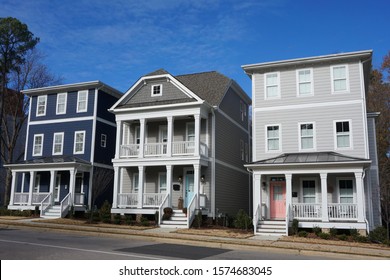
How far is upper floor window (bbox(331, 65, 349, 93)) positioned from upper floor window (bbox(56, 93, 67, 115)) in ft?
65.1

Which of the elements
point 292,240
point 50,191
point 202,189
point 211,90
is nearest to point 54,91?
point 50,191

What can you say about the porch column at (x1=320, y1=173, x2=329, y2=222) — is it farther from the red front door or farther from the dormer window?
the dormer window

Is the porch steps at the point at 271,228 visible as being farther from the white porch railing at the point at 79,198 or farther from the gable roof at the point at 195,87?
the white porch railing at the point at 79,198

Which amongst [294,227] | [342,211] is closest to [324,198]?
[342,211]

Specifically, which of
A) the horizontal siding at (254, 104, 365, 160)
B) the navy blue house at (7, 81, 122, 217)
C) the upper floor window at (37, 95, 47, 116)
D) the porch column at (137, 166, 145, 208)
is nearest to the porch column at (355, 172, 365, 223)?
the horizontal siding at (254, 104, 365, 160)

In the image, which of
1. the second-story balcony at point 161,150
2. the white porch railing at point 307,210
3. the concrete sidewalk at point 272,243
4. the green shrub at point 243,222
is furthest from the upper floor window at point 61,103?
the white porch railing at point 307,210

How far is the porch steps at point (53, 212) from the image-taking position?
2557 centimetres

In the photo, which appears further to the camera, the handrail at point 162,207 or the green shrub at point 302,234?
the handrail at point 162,207

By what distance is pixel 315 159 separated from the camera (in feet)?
64.1

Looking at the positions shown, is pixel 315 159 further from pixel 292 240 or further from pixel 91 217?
pixel 91 217

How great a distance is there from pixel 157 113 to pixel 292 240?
11.8 meters

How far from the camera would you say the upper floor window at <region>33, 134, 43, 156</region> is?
30.2 meters

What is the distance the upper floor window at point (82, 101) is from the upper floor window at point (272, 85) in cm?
1399

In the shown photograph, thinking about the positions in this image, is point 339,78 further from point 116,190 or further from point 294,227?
point 116,190
